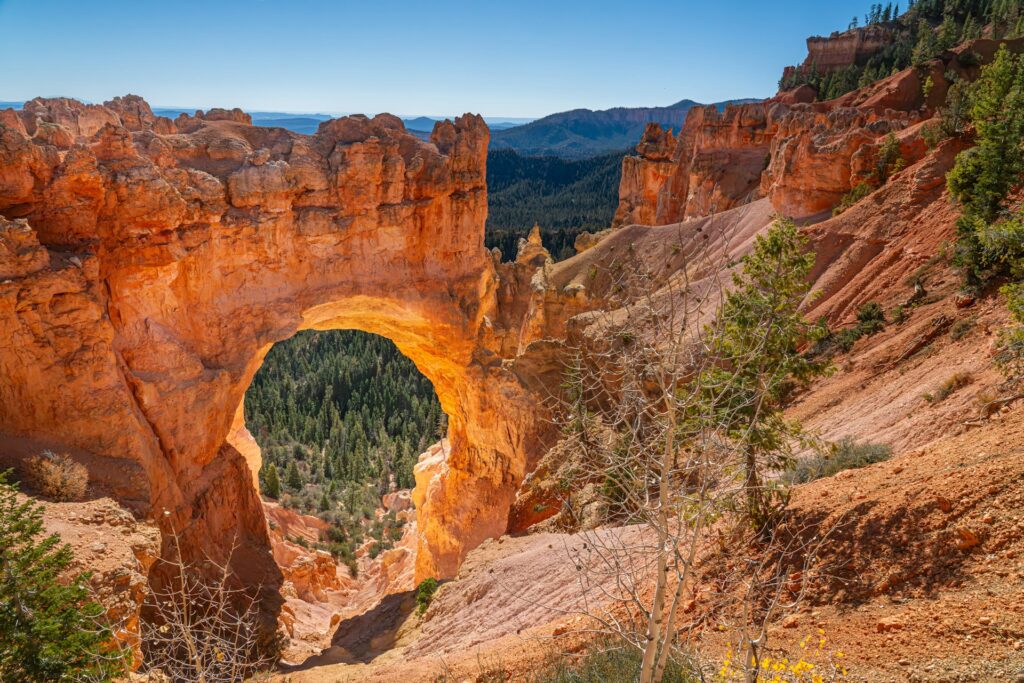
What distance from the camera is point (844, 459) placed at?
13633mm

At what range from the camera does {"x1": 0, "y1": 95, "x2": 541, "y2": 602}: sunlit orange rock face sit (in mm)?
18297

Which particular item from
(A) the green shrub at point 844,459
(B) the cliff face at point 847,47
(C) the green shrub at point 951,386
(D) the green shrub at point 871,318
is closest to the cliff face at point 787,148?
(D) the green shrub at point 871,318

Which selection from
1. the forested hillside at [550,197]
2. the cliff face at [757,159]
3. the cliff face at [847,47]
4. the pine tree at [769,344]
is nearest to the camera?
the pine tree at [769,344]

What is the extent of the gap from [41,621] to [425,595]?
1488cm

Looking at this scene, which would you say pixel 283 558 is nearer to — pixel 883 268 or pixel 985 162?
pixel 883 268

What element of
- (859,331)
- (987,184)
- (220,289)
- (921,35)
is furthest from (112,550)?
(921,35)

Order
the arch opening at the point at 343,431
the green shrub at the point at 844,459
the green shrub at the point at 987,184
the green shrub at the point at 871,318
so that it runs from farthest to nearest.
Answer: the arch opening at the point at 343,431 → the green shrub at the point at 871,318 → the green shrub at the point at 987,184 → the green shrub at the point at 844,459

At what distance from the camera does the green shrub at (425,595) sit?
930 inches

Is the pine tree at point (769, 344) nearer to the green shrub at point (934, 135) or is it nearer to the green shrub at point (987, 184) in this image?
the green shrub at point (987, 184)

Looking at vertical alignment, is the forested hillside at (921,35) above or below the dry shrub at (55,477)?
above

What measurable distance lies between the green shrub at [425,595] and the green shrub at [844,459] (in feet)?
47.0

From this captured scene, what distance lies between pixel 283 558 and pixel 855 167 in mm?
35582

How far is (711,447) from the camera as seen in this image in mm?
6246

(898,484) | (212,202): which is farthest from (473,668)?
(212,202)
